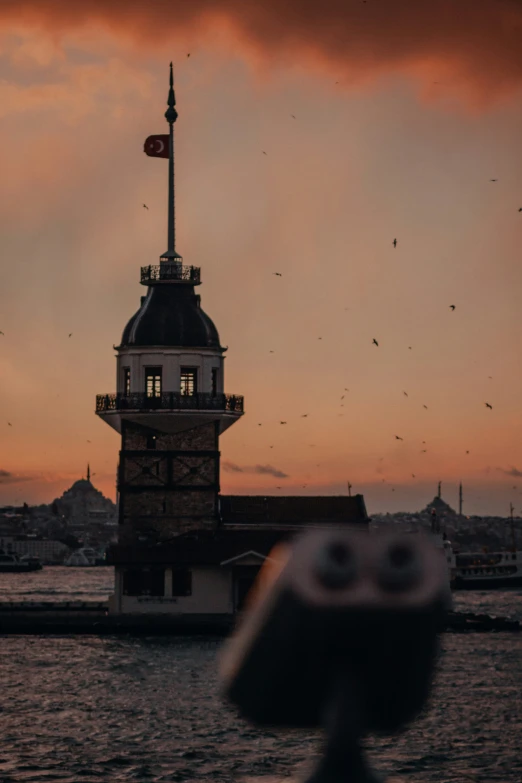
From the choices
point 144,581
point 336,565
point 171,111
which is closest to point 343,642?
point 336,565

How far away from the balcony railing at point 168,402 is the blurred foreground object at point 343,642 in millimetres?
76893

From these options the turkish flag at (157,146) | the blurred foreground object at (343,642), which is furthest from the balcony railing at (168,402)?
the blurred foreground object at (343,642)

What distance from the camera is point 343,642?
3.84m

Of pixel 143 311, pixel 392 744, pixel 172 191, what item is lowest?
pixel 392 744

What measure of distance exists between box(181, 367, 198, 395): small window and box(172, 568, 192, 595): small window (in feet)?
32.6

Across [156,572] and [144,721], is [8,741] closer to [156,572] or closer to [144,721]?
[144,721]

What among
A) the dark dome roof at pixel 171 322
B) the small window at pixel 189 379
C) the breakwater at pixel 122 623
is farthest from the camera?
the small window at pixel 189 379

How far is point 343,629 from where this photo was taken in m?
3.83

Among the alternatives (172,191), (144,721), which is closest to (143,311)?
(172,191)

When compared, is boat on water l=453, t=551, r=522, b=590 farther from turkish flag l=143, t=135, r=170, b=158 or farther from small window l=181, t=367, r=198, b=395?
small window l=181, t=367, r=198, b=395

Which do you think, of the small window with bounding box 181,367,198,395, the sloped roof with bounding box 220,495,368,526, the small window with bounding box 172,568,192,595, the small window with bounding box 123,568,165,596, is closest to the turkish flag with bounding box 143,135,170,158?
the small window with bounding box 181,367,198,395

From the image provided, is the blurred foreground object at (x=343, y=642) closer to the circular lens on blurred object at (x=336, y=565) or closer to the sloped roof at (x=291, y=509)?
the circular lens on blurred object at (x=336, y=565)

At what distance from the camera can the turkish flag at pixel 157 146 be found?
89.3 m

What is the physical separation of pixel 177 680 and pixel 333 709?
59.1 m
